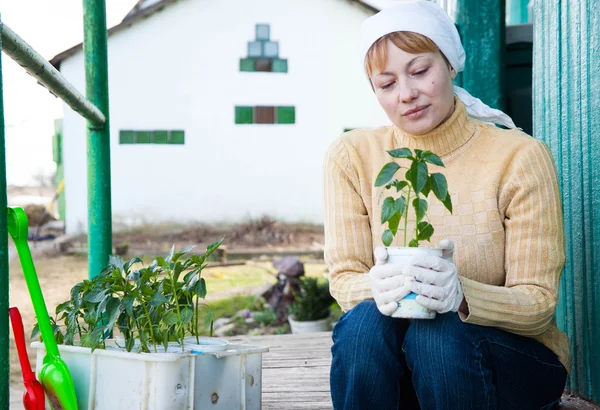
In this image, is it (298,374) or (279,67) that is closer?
(298,374)

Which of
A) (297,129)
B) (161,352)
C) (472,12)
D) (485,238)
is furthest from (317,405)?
(297,129)

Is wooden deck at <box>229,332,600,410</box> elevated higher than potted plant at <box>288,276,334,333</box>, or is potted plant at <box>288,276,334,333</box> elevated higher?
wooden deck at <box>229,332,600,410</box>

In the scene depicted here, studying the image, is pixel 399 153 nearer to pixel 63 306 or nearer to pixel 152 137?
pixel 63 306

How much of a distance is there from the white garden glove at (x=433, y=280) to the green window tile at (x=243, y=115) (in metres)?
6.29

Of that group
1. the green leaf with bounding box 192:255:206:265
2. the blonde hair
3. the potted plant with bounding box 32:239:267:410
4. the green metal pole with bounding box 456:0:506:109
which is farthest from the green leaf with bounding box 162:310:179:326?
the green metal pole with bounding box 456:0:506:109

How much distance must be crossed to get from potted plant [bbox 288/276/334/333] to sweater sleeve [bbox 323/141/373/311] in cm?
524

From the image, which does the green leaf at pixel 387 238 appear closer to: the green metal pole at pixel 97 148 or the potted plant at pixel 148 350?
the potted plant at pixel 148 350

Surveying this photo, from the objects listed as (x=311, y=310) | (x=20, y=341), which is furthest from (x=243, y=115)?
(x=20, y=341)

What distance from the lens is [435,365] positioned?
1281mm

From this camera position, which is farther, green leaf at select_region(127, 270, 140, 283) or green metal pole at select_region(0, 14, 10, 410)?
green leaf at select_region(127, 270, 140, 283)

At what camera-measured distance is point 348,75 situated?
737 cm

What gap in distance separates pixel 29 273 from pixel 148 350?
29cm

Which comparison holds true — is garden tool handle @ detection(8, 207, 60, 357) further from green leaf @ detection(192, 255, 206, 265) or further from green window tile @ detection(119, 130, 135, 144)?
green window tile @ detection(119, 130, 135, 144)

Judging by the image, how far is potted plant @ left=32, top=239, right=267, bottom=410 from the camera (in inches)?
54.6
